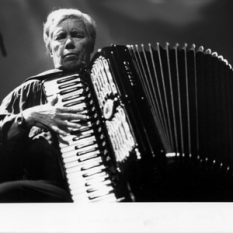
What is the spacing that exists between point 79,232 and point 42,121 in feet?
1.20

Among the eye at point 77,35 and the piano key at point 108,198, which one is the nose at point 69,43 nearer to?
the eye at point 77,35

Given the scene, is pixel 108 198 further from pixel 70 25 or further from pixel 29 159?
pixel 70 25

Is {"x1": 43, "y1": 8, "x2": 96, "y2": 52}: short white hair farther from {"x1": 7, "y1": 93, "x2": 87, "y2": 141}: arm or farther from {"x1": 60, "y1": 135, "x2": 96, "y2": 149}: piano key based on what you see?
{"x1": 60, "y1": 135, "x2": 96, "y2": 149}: piano key

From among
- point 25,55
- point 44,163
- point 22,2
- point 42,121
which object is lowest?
point 44,163

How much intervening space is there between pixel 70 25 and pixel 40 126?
14.1 inches

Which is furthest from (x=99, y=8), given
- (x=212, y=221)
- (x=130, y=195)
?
(x=212, y=221)

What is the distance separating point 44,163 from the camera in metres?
1.27

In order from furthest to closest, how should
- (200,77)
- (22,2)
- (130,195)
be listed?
1. (22,2)
2. (200,77)
3. (130,195)

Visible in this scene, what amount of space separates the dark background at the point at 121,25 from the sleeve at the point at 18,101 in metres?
0.03

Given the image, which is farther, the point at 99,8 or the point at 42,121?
the point at 99,8

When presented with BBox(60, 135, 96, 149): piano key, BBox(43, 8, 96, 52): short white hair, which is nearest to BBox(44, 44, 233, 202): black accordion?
BBox(60, 135, 96, 149): piano key

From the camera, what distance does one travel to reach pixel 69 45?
136cm

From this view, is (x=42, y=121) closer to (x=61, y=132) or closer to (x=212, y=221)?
(x=61, y=132)

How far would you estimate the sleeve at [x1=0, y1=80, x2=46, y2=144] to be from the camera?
4.28 ft
